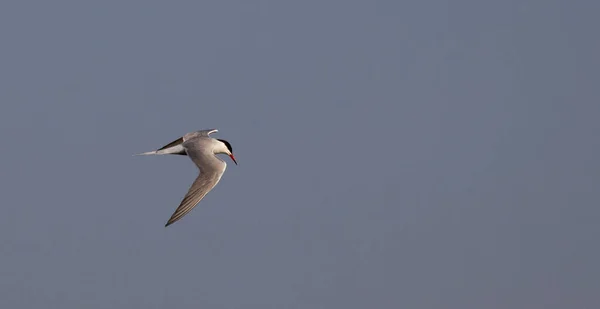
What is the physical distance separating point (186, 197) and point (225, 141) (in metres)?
9.30

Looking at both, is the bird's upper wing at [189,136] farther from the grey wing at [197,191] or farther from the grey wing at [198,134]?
the grey wing at [197,191]

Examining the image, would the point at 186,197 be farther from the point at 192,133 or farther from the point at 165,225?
the point at 192,133

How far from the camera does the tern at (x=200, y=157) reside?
38188mm

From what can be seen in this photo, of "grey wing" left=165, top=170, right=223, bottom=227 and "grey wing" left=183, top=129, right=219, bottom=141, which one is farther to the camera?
"grey wing" left=183, top=129, right=219, bottom=141

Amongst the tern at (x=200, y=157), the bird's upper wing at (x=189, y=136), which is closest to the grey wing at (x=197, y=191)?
the tern at (x=200, y=157)

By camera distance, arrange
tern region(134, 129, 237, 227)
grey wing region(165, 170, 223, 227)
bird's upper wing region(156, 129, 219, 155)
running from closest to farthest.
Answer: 1. grey wing region(165, 170, 223, 227)
2. tern region(134, 129, 237, 227)
3. bird's upper wing region(156, 129, 219, 155)

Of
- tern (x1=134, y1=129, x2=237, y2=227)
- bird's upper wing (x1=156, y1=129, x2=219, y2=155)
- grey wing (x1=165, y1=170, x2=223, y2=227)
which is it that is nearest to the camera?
grey wing (x1=165, y1=170, x2=223, y2=227)

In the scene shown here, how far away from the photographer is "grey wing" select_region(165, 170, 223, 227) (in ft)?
122

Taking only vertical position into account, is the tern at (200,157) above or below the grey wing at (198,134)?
below

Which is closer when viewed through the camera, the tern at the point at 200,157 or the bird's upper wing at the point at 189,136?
the tern at the point at 200,157

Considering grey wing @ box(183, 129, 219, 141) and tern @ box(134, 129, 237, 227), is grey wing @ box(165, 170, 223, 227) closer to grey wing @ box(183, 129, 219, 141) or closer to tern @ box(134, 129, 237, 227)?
tern @ box(134, 129, 237, 227)

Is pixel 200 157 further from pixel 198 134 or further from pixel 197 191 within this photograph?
pixel 198 134

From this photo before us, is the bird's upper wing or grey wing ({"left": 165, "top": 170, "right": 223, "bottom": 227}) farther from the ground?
the bird's upper wing

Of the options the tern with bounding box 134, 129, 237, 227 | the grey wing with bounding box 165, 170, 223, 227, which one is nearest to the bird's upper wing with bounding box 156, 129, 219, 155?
the tern with bounding box 134, 129, 237, 227
